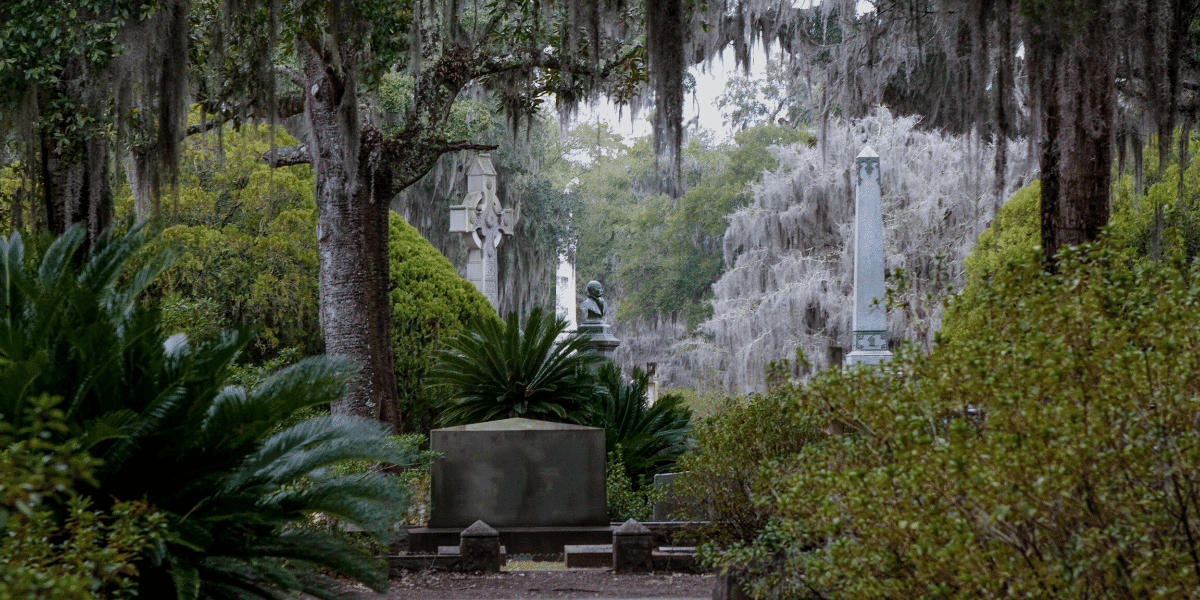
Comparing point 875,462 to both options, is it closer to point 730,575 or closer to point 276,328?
point 730,575

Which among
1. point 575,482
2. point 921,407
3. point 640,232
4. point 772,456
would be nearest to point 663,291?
point 640,232

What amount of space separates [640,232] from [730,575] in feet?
118

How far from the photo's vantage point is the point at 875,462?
14.2ft

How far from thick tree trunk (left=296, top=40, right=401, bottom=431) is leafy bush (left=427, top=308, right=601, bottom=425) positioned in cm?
90

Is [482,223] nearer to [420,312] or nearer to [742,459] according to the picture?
[420,312]

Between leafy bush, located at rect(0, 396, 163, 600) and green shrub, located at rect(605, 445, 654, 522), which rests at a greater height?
leafy bush, located at rect(0, 396, 163, 600)

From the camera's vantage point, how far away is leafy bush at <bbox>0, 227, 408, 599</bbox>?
4.85 meters

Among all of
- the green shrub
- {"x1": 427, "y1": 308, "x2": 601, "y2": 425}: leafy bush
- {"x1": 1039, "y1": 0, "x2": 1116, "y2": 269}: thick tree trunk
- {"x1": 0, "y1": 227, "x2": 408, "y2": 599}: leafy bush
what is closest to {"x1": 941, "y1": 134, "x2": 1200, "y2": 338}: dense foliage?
the green shrub

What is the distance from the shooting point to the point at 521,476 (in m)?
9.57

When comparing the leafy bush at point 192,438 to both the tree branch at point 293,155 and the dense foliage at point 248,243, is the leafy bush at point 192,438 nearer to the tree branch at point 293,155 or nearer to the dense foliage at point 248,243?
the tree branch at point 293,155

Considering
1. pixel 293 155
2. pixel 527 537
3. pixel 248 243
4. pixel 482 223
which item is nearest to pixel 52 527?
pixel 527 537

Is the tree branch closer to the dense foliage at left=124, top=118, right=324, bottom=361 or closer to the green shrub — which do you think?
the dense foliage at left=124, top=118, right=324, bottom=361

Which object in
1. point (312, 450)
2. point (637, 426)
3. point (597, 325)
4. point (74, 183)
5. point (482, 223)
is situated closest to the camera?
point (312, 450)

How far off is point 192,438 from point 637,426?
8256 millimetres
